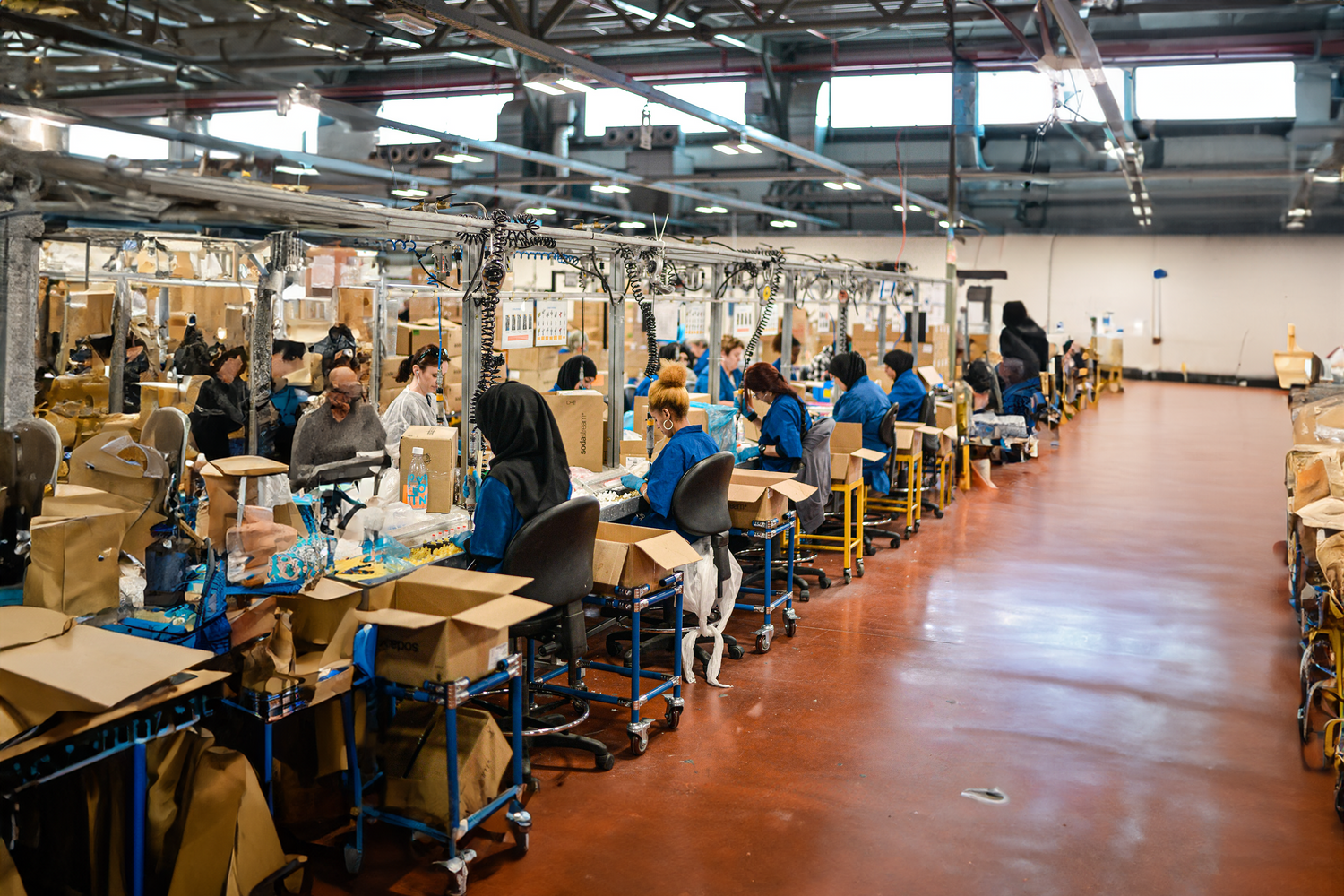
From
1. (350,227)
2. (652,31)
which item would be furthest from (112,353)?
(652,31)

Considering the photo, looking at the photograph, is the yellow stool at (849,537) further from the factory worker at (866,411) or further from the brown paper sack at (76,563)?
the brown paper sack at (76,563)

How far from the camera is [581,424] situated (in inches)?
211

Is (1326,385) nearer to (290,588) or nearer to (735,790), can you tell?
(735,790)

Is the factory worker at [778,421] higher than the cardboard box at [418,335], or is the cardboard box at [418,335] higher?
the cardboard box at [418,335]

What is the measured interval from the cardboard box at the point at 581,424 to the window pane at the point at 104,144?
2.12m

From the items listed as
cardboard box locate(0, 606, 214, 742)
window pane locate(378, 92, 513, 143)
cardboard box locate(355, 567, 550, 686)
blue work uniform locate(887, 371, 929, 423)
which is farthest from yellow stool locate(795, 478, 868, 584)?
window pane locate(378, 92, 513, 143)

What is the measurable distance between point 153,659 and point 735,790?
1962mm

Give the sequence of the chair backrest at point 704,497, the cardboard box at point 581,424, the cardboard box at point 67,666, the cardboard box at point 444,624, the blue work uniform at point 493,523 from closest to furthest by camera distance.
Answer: the cardboard box at point 67,666 < the cardboard box at point 444,624 < the blue work uniform at point 493,523 < the chair backrest at point 704,497 < the cardboard box at point 581,424

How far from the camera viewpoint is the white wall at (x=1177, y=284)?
2202 centimetres

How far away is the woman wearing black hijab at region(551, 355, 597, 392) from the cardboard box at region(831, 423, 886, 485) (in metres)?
1.63

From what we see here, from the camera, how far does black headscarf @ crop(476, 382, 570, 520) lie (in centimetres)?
358

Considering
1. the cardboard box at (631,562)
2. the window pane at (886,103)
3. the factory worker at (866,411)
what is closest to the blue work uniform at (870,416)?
the factory worker at (866,411)

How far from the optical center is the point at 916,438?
25.6 ft

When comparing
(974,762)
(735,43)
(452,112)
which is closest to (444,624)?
(974,762)
